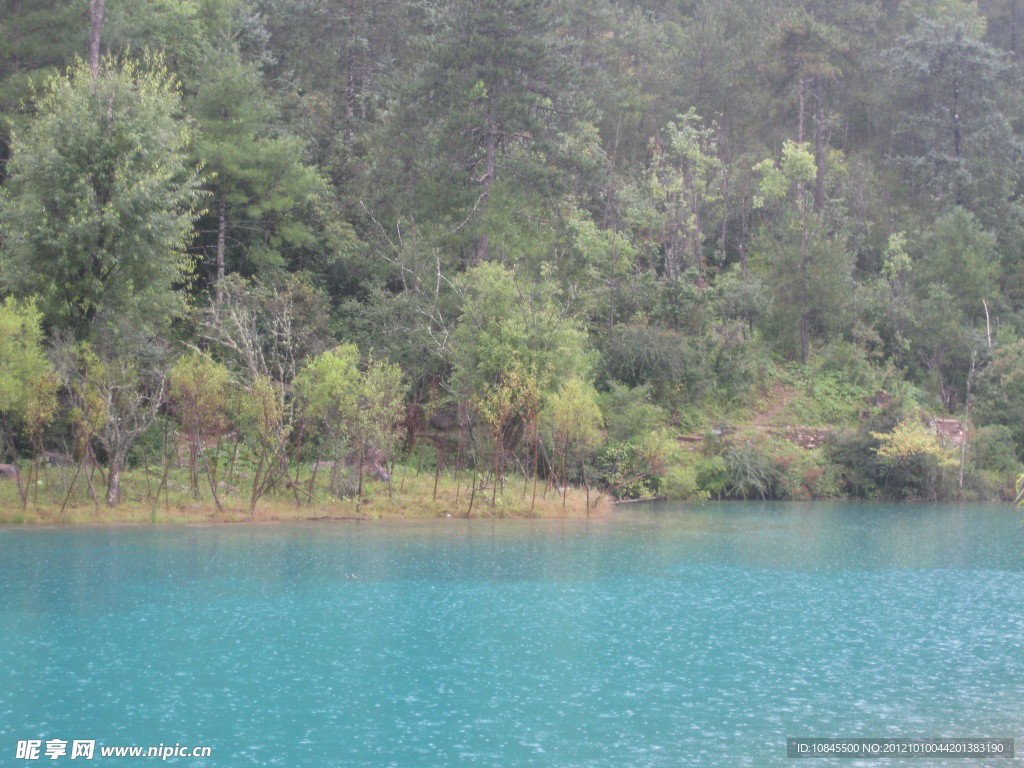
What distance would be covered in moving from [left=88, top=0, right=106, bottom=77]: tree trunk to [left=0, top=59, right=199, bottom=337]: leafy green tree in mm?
3666

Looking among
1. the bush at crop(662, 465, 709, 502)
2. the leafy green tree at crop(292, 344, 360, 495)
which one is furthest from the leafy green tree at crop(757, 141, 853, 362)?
the leafy green tree at crop(292, 344, 360, 495)

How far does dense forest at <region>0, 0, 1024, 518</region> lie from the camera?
104 ft

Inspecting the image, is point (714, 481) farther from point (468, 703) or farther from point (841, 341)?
point (468, 703)

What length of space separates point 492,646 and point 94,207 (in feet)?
66.1

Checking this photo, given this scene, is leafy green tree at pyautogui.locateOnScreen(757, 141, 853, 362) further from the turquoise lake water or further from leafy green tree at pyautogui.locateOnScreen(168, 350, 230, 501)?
leafy green tree at pyautogui.locateOnScreen(168, 350, 230, 501)

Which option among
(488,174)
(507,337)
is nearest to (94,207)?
(507,337)

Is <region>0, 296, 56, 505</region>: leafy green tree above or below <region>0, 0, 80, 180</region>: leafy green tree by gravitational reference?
below

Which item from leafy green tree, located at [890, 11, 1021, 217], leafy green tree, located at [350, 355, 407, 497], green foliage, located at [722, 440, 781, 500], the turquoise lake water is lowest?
the turquoise lake water

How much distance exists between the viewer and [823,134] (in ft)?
201

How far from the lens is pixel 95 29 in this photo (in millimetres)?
36562

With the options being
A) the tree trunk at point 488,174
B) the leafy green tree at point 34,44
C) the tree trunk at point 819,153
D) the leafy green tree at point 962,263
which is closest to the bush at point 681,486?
the tree trunk at point 488,174

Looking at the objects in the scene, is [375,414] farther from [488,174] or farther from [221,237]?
[488,174]

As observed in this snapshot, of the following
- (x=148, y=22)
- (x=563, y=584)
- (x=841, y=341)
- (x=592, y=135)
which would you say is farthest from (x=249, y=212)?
(x=841, y=341)

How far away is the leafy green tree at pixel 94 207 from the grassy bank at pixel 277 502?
17.2ft
